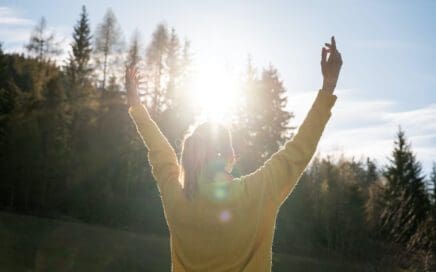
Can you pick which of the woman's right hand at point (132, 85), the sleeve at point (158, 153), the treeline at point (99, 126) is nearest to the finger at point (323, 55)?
the sleeve at point (158, 153)

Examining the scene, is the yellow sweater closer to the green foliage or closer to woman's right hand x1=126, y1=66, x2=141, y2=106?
woman's right hand x1=126, y1=66, x2=141, y2=106

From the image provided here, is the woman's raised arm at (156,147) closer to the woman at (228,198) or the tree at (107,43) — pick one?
the woman at (228,198)

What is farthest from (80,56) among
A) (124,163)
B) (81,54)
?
(124,163)

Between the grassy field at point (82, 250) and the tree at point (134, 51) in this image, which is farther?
the tree at point (134, 51)

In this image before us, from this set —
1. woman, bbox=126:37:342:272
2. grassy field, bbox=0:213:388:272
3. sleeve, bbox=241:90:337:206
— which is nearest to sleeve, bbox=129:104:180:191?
woman, bbox=126:37:342:272

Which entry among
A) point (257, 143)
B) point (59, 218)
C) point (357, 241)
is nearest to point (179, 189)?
point (357, 241)

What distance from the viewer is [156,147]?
7.35 feet

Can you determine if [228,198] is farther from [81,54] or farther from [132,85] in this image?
Answer: [81,54]

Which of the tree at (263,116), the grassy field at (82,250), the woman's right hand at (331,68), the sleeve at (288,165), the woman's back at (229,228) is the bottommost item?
the grassy field at (82,250)

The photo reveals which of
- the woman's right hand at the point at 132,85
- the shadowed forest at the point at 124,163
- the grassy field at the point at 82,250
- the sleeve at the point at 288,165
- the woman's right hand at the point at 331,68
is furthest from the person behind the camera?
the shadowed forest at the point at 124,163

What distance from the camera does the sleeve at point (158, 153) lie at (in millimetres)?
2105

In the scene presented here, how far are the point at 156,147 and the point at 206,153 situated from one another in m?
0.46

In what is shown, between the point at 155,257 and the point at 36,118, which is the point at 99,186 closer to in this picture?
the point at 36,118

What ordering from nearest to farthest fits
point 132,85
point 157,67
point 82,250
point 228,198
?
point 228,198
point 132,85
point 82,250
point 157,67
